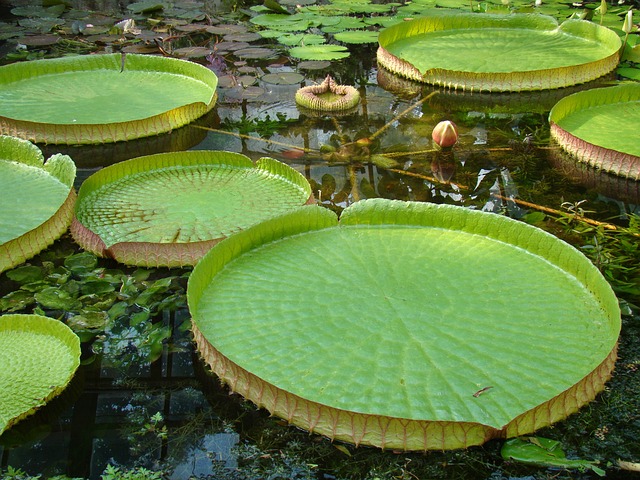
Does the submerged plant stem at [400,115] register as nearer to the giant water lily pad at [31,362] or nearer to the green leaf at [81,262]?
the green leaf at [81,262]

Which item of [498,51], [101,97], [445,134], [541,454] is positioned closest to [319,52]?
[498,51]

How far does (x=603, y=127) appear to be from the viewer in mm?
3967

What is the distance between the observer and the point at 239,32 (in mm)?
5883

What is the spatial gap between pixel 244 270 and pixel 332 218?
46cm

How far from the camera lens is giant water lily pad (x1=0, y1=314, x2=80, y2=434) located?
7.07ft

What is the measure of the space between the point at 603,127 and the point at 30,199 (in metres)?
2.92

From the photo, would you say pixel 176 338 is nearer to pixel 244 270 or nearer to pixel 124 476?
pixel 244 270

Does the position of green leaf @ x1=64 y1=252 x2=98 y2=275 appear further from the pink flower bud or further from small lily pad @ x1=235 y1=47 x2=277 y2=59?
small lily pad @ x1=235 y1=47 x2=277 y2=59

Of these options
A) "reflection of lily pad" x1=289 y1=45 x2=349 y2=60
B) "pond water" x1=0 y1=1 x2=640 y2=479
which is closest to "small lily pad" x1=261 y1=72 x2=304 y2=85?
"pond water" x1=0 y1=1 x2=640 y2=479

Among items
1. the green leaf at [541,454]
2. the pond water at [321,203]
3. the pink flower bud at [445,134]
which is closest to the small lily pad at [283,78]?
the pond water at [321,203]

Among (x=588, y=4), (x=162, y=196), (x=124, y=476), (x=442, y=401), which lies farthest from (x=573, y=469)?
(x=588, y=4)

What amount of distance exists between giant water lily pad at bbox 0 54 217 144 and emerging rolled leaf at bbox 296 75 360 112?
21.7 inches

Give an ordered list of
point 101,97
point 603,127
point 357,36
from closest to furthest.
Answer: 1. point 603,127
2. point 101,97
3. point 357,36

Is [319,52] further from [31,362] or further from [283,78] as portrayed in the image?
[31,362]
